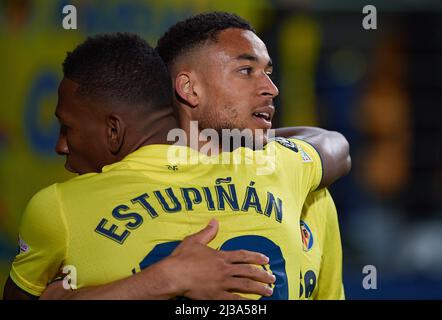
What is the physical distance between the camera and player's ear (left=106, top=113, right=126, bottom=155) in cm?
288

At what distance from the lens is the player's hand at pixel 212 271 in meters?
2.60

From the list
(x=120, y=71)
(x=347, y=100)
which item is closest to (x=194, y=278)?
(x=120, y=71)

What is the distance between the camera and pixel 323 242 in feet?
11.6

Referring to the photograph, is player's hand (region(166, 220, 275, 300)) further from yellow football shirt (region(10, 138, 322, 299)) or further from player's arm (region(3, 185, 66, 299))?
player's arm (region(3, 185, 66, 299))

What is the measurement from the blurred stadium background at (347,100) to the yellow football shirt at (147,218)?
11.4 ft

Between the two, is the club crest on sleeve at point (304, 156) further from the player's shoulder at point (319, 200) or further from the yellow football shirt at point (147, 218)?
the yellow football shirt at point (147, 218)

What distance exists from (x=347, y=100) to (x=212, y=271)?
552cm

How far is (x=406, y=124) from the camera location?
27.8 ft

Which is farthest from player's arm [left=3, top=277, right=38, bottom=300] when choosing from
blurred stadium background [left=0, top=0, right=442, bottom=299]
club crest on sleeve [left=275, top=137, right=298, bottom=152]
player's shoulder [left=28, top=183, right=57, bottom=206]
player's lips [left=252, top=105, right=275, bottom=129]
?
blurred stadium background [left=0, top=0, right=442, bottom=299]

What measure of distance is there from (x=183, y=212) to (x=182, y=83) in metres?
0.70

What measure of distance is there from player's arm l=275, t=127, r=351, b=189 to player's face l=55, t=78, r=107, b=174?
39.0 inches

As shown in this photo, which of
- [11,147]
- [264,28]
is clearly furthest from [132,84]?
[264,28]

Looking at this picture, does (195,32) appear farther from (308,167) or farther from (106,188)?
(106,188)
